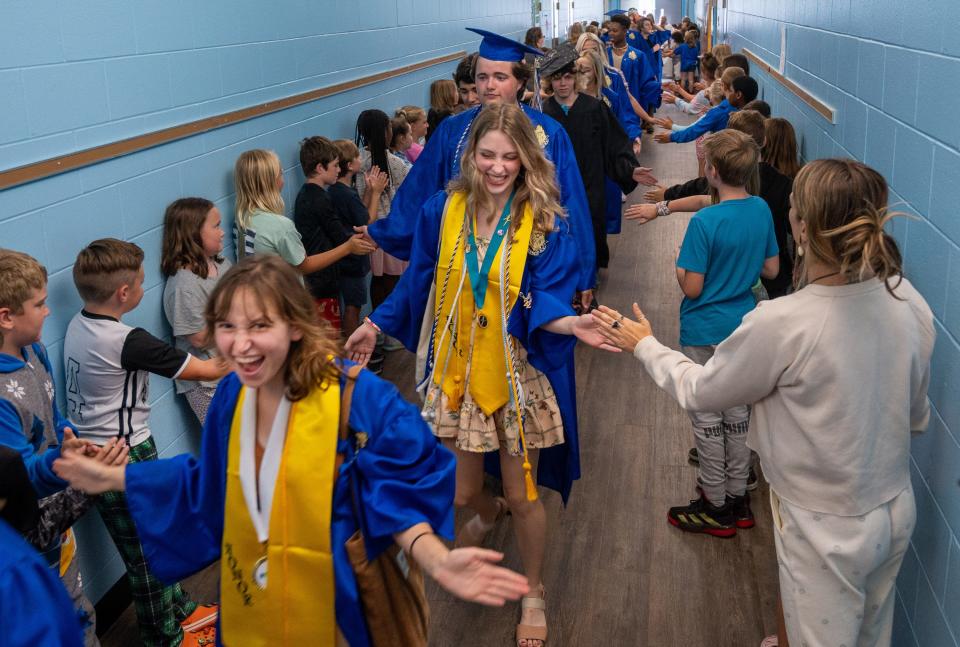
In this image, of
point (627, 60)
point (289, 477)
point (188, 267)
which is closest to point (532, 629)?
point (289, 477)

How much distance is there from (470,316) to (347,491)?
1111 mm

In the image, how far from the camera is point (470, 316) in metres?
2.91

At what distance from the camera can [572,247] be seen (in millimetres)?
2957

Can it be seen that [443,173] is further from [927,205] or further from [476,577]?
[476,577]

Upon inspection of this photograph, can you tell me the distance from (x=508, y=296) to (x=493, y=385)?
0.28 meters

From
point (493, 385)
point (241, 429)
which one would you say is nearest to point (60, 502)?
point (241, 429)

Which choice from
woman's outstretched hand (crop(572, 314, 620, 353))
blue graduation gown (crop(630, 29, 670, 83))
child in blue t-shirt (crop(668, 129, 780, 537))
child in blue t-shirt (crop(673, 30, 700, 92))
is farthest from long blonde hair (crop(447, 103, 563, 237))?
child in blue t-shirt (crop(673, 30, 700, 92))

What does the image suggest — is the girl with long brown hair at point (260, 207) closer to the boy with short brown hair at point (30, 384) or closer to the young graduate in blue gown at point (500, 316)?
the young graduate in blue gown at point (500, 316)

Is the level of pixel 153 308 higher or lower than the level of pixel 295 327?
lower

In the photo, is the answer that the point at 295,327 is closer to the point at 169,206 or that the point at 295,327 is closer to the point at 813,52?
the point at 169,206

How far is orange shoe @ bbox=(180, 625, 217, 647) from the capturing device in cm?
308

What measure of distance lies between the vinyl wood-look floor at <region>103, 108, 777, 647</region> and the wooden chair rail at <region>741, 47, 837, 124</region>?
1.56 m

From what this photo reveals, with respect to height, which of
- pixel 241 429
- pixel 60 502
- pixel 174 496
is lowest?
pixel 60 502

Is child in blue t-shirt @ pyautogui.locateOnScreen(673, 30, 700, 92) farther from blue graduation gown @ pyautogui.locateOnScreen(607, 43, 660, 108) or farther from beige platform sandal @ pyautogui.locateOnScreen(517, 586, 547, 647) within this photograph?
beige platform sandal @ pyautogui.locateOnScreen(517, 586, 547, 647)
